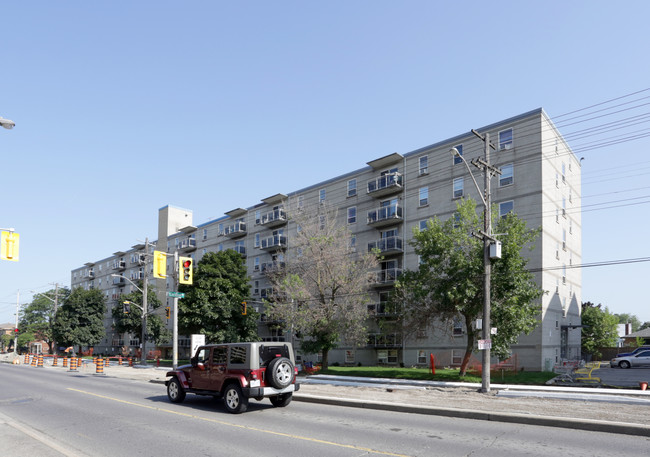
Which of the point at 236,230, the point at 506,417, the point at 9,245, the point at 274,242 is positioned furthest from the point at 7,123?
the point at 236,230

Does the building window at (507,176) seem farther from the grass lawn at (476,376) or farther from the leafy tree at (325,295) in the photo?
the grass lawn at (476,376)

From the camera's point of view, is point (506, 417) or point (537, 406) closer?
point (506, 417)

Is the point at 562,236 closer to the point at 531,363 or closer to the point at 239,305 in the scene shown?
the point at 531,363

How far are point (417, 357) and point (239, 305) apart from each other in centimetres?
1776

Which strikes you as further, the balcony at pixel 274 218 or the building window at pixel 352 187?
the balcony at pixel 274 218

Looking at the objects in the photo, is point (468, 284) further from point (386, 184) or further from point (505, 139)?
point (386, 184)

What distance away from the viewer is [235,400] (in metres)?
13.5

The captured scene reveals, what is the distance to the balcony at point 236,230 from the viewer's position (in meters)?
60.2

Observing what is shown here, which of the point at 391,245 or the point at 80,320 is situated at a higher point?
the point at 391,245

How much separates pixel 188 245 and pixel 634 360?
54.2 m

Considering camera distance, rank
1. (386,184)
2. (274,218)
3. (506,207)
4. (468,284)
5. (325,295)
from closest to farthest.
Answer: (468,284) → (325,295) → (506,207) → (386,184) → (274,218)

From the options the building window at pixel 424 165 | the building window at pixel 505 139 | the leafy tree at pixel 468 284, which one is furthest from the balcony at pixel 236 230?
the leafy tree at pixel 468 284

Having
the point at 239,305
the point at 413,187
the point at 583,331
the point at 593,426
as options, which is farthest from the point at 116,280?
the point at 593,426

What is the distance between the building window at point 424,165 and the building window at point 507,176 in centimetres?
691
